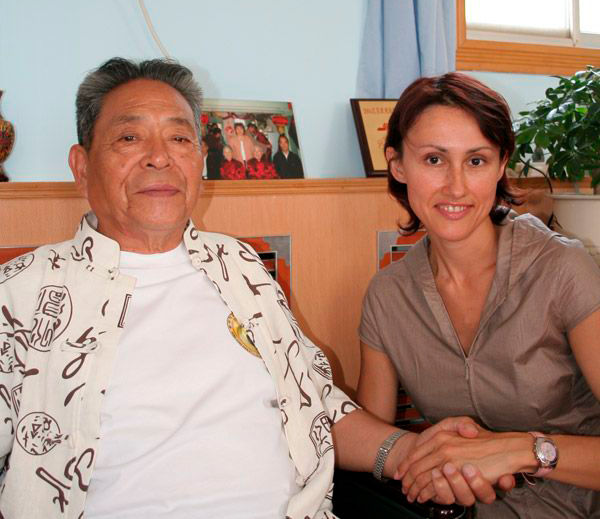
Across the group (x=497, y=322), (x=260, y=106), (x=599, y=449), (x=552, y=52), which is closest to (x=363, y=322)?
(x=497, y=322)

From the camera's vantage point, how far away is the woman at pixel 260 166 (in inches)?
83.0

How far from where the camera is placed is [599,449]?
144 cm

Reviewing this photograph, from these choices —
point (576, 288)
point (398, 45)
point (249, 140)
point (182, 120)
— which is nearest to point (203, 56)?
point (249, 140)

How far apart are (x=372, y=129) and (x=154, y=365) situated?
1289mm

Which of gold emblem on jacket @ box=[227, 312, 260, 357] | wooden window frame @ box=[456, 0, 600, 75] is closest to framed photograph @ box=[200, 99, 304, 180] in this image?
gold emblem on jacket @ box=[227, 312, 260, 357]

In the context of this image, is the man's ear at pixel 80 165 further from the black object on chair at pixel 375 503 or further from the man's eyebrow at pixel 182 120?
the black object on chair at pixel 375 503

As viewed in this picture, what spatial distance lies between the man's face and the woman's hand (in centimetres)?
71

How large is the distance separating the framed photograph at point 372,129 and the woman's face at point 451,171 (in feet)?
2.27

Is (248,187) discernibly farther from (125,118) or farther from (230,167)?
(125,118)

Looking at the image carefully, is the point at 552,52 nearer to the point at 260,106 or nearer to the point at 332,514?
the point at 260,106

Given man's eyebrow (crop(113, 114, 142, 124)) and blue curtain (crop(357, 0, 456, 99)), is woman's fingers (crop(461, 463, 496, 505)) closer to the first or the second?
man's eyebrow (crop(113, 114, 142, 124))

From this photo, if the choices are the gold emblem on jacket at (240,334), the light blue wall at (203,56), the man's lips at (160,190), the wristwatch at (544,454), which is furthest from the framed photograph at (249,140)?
the wristwatch at (544,454)

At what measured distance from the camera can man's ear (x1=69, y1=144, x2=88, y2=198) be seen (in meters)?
1.52

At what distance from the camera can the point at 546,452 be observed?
4.58 feet
